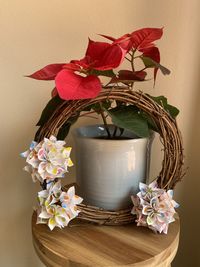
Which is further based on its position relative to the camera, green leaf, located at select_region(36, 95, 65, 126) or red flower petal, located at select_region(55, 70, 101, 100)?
green leaf, located at select_region(36, 95, 65, 126)

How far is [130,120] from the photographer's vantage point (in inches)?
26.6

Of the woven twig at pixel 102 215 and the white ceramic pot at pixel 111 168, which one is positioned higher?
the white ceramic pot at pixel 111 168

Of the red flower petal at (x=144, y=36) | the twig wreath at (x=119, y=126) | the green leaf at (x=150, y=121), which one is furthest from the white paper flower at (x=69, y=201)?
the red flower petal at (x=144, y=36)

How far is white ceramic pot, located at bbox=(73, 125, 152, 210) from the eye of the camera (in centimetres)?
73

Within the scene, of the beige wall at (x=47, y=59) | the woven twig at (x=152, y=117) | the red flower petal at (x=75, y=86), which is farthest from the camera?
the beige wall at (x=47, y=59)

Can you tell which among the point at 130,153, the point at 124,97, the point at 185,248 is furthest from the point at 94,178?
the point at 185,248

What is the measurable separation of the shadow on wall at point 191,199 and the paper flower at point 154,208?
0.37 metres

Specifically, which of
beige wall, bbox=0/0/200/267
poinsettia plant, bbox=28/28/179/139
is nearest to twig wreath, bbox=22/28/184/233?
poinsettia plant, bbox=28/28/179/139

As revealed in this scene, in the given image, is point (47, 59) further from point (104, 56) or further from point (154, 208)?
point (154, 208)

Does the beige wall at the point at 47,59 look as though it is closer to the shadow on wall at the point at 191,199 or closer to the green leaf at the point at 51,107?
the shadow on wall at the point at 191,199

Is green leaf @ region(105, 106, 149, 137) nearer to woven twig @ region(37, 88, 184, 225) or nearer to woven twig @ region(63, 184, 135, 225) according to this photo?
woven twig @ region(37, 88, 184, 225)

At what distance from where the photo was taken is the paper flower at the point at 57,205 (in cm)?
70

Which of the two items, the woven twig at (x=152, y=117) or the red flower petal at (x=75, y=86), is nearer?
the red flower petal at (x=75, y=86)

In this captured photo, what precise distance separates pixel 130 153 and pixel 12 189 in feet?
1.56
